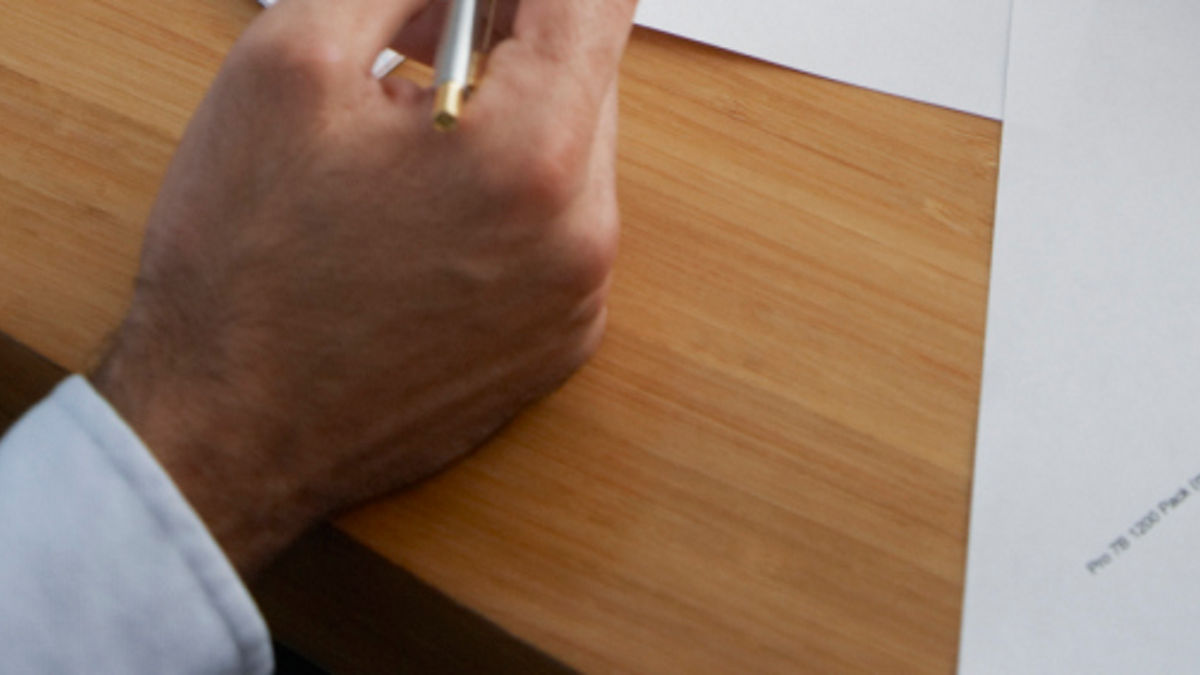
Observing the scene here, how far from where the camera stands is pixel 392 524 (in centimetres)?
33

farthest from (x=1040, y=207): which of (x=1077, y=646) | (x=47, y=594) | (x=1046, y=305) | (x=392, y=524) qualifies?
(x=47, y=594)

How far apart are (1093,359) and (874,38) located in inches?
7.1

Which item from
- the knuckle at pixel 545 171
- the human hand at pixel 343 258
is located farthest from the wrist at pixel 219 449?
the knuckle at pixel 545 171

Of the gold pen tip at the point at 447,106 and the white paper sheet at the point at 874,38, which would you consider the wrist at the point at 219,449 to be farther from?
the white paper sheet at the point at 874,38

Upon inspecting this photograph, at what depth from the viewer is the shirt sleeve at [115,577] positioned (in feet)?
0.97

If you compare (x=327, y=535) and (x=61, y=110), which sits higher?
Result: (x=61, y=110)

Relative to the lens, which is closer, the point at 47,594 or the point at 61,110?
the point at 47,594

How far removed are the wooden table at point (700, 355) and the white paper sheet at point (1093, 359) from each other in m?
0.01

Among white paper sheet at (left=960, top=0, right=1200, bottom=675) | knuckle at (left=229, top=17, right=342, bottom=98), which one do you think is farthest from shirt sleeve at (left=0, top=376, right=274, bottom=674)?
white paper sheet at (left=960, top=0, right=1200, bottom=675)

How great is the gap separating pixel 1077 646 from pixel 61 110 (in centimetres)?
43

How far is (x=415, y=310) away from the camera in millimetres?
325

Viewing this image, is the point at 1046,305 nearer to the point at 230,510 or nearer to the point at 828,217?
the point at 828,217

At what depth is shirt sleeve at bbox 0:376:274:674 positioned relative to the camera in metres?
0.30

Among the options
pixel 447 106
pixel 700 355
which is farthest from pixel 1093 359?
pixel 447 106
